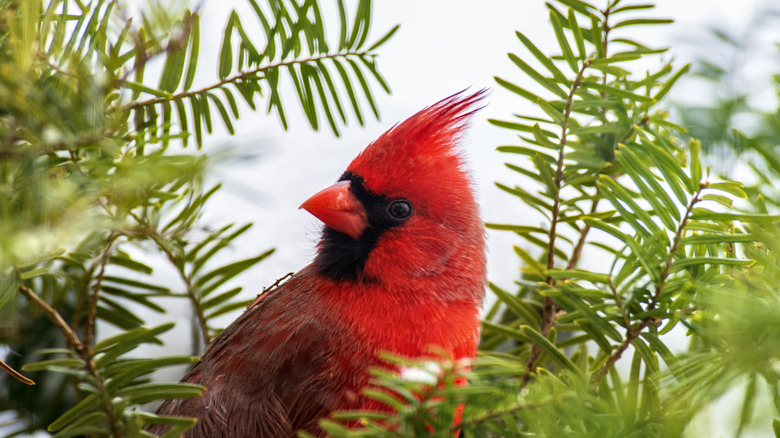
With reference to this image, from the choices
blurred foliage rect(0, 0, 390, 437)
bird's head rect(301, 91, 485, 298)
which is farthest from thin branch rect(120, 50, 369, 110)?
bird's head rect(301, 91, 485, 298)

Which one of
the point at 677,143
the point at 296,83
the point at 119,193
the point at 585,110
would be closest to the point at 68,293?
the point at 296,83

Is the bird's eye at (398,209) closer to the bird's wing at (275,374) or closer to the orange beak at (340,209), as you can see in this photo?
the orange beak at (340,209)

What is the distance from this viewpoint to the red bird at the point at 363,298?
3.26ft

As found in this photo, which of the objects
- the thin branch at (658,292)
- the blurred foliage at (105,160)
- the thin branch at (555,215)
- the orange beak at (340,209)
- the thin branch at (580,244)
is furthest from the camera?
the orange beak at (340,209)

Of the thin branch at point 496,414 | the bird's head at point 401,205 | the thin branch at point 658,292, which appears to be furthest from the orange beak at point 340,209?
the thin branch at point 496,414

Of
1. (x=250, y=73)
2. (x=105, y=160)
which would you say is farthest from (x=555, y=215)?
(x=105, y=160)

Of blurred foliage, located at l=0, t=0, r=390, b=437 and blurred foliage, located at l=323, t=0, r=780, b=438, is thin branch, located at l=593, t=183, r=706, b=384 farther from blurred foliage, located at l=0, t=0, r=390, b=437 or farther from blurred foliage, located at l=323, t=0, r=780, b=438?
blurred foliage, located at l=0, t=0, r=390, b=437

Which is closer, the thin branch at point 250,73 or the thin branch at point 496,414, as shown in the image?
the thin branch at point 496,414

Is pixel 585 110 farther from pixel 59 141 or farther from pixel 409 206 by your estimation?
pixel 59 141

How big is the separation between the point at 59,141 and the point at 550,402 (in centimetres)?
39

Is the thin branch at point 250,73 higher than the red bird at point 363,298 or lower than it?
higher

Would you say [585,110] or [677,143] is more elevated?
[585,110]

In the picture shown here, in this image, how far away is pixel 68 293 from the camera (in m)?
1.15

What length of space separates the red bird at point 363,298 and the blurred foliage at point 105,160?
126mm
